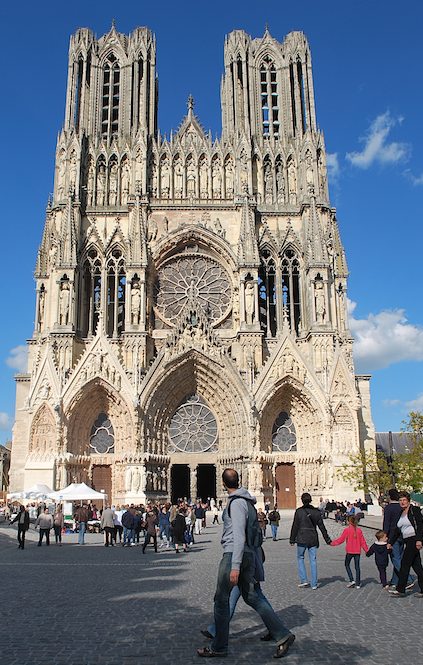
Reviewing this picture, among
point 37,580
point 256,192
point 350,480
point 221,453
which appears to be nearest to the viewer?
point 37,580

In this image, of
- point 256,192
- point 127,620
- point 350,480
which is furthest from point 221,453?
point 127,620

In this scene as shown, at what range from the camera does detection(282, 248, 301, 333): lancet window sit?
3303cm

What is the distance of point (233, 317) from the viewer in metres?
33.2

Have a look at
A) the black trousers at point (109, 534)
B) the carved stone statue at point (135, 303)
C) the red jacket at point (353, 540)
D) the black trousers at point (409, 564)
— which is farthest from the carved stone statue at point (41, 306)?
the black trousers at point (409, 564)

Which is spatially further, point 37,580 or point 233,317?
Result: point 233,317

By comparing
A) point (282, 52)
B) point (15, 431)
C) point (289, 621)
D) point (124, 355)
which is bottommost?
point (289, 621)

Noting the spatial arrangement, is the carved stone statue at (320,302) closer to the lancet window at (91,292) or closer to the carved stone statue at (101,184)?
the lancet window at (91,292)

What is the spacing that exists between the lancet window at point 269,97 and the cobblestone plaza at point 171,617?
95.0 feet

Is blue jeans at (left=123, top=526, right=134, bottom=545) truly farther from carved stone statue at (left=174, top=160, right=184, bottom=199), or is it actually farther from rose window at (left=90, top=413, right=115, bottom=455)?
carved stone statue at (left=174, top=160, right=184, bottom=199)

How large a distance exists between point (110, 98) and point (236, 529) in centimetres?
3530

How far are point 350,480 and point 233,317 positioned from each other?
10101 mm

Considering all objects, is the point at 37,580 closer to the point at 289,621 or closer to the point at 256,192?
the point at 289,621

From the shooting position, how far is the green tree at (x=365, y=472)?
28177 mm

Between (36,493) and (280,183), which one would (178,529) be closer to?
(36,493)
